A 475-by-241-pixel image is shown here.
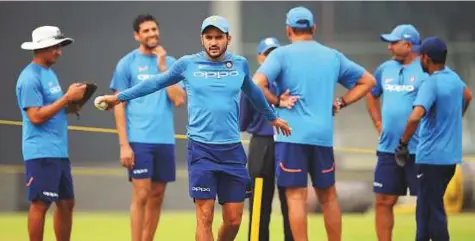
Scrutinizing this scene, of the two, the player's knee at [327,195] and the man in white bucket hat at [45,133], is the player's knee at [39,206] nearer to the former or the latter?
the man in white bucket hat at [45,133]

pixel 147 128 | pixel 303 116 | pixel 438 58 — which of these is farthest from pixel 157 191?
pixel 438 58

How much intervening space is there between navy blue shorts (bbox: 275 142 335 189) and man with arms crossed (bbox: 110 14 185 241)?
141 cm

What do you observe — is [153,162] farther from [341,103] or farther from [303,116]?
[341,103]

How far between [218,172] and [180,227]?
18.3ft

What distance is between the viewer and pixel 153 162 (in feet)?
36.4

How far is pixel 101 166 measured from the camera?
1819cm

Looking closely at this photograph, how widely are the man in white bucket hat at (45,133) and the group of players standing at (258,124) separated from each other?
0.03 ft

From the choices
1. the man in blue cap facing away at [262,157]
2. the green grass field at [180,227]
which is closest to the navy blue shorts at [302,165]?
the man in blue cap facing away at [262,157]

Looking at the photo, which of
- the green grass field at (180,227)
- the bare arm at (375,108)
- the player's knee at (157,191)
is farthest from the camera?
the green grass field at (180,227)

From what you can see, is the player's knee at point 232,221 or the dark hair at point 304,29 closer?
the player's knee at point 232,221

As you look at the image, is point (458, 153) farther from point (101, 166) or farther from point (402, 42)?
A: point (101, 166)

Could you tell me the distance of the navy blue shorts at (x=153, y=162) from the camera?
10984 millimetres

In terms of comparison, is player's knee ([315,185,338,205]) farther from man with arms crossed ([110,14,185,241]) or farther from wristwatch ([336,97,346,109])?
man with arms crossed ([110,14,185,241])

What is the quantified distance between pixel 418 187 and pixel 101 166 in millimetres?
8335
